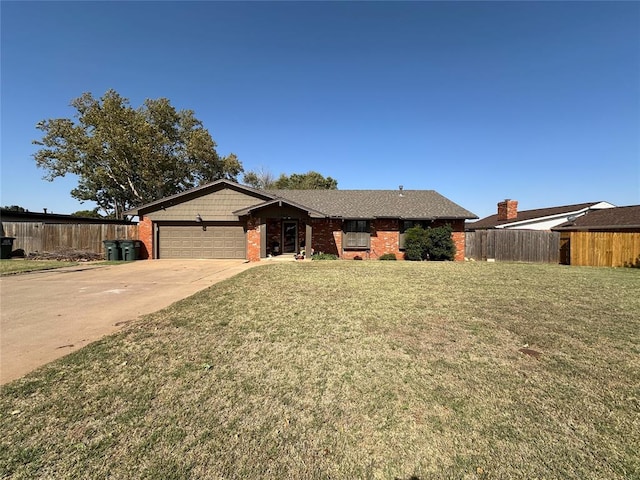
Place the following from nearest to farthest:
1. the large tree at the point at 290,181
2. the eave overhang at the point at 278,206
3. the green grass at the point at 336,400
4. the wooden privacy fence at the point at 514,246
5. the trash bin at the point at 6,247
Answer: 1. the green grass at the point at 336,400
2. the eave overhang at the point at 278,206
3. the trash bin at the point at 6,247
4. the wooden privacy fence at the point at 514,246
5. the large tree at the point at 290,181

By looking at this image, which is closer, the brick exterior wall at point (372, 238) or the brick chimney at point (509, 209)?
the brick exterior wall at point (372, 238)

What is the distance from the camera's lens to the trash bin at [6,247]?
16406mm

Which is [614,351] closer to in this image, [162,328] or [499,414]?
[499,414]

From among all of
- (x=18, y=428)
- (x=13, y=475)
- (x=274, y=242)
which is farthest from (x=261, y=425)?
(x=274, y=242)

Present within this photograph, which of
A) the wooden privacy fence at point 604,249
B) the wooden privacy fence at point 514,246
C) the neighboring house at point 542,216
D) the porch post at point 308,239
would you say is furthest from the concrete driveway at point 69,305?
the neighboring house at point 542,216

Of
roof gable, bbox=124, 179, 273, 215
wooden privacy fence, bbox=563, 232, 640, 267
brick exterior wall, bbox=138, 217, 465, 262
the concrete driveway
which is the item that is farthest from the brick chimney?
the concrete driveway

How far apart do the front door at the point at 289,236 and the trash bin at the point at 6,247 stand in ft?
50.2

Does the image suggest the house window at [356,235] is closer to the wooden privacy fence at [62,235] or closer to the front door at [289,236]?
the front door at [289,236]

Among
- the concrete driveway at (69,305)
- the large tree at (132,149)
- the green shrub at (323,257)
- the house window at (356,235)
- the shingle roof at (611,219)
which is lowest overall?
the concrete driveway at (69,305)

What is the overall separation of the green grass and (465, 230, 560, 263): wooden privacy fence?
13677 millimetres

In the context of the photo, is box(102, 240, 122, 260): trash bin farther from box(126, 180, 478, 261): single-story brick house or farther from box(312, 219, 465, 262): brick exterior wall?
box(312, 219, 465, 262): brick exterior wall

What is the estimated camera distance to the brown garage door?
16.6 metres

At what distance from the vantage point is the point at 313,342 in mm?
4336

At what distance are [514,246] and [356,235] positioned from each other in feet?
31.5
